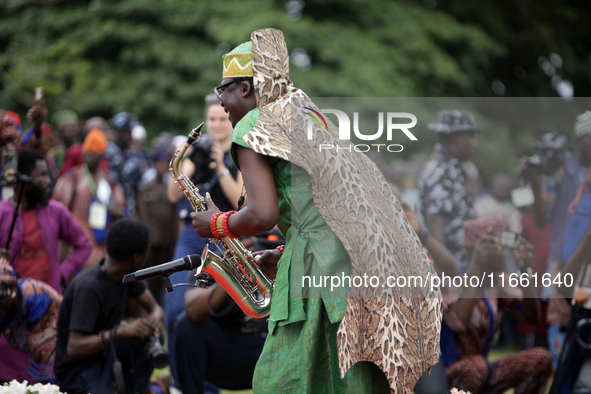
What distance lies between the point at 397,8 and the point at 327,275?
44.3ft

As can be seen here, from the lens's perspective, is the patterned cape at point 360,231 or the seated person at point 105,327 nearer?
the patterned cape at point 360,231

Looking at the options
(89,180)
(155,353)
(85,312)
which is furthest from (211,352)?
(89,180)

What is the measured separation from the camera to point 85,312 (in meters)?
4.46

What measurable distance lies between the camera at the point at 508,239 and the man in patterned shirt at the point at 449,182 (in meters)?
0.58

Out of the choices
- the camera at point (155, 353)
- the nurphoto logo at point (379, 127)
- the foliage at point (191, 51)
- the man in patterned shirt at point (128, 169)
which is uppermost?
the foliage at point (191, 51)

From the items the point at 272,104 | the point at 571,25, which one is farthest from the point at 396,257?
the point at 571,25

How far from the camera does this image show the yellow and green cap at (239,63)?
3.05m

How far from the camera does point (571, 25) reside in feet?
57.0

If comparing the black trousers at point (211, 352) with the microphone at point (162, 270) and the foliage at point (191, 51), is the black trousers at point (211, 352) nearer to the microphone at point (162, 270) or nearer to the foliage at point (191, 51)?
the microphone at point (162, 270)

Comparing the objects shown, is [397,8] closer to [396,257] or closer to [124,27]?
[124,27]

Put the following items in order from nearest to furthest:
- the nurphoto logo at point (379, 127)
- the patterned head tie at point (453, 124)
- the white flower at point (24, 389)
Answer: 1. the white flower at point (24, 389)
2. the nurphoto logo at point (379, 127)
3. the patterned head tie at point (453, 124)

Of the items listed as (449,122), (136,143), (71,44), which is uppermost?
(71,44)

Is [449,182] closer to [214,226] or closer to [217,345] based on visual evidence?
[217,345]

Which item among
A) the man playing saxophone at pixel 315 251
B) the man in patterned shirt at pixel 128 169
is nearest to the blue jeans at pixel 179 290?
the man playing saxophone at pixel 315 251
